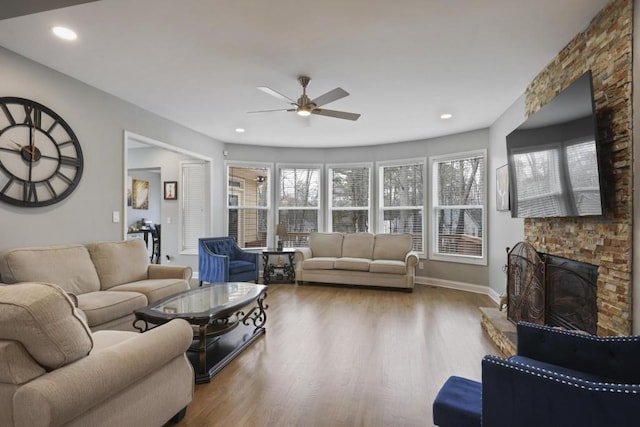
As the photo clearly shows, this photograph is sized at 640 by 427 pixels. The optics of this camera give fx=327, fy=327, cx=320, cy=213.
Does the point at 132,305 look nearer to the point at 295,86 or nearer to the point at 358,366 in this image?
the point at 358,366

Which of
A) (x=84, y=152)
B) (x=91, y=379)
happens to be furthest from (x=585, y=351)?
(x=84, y=152)

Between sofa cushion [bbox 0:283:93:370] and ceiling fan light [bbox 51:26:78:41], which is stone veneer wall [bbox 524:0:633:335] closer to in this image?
sofa cushion [bbox 0:283:93:370]

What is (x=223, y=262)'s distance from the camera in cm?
496

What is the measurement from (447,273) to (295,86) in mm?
4136

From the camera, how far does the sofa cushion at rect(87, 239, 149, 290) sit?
11.5ft

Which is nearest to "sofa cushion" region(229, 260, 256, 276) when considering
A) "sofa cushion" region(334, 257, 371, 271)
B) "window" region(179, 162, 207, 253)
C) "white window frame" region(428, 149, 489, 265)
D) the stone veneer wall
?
"window" region(179, 162, 207, 253)

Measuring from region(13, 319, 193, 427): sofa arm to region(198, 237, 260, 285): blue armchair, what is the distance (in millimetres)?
3234

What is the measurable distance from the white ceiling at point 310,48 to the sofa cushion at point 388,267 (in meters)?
2.45

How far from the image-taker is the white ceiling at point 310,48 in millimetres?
2277

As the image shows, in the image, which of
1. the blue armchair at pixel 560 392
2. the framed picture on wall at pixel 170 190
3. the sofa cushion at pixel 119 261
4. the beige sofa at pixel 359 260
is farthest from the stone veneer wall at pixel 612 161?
the framed picture on wall at pixel 170 190

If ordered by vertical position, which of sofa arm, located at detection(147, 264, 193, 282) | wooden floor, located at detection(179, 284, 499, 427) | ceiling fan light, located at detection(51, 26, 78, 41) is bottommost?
wooden floor, located at detection(179, 284, 499, 427)

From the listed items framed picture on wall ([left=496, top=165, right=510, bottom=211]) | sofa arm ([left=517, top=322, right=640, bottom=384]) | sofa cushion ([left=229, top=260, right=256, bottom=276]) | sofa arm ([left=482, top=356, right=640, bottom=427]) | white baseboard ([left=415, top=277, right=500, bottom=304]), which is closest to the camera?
sofa arm ([left=482, top=356, right=640, bottom=427])

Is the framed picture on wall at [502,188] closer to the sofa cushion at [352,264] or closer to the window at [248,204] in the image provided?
the sofa cushion at [352,264]

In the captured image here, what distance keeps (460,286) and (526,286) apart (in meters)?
2.45
